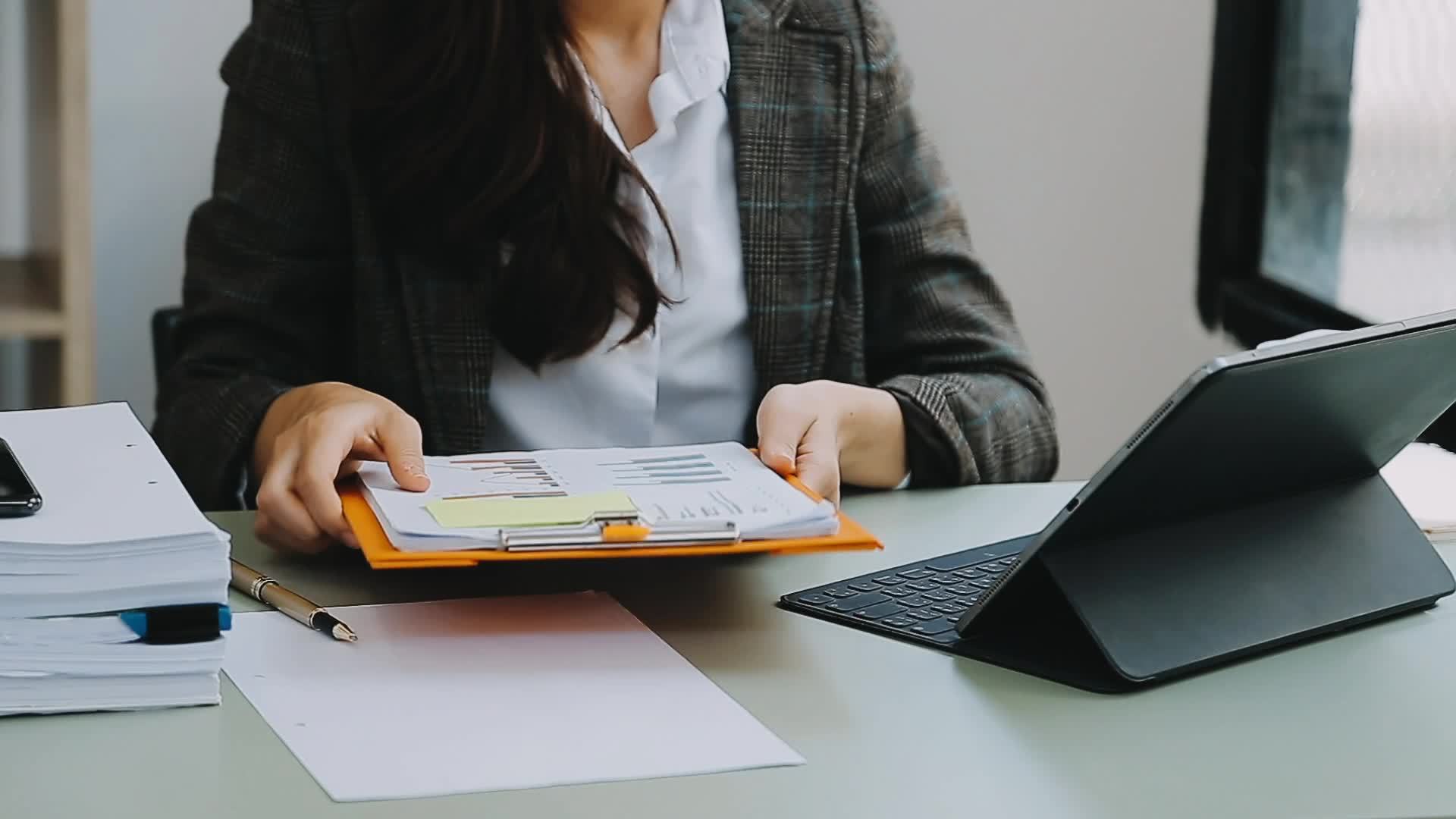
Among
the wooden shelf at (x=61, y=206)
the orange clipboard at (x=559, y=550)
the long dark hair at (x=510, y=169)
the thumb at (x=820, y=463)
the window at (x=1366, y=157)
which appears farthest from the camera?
the window at (x=1366, y=157)

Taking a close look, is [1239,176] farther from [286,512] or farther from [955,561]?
[286,512]

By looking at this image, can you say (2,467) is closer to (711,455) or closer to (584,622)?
(584,622)

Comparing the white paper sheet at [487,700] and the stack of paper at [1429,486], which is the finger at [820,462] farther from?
the stack of paper at [1429,486]

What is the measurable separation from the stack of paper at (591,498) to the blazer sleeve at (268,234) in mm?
336

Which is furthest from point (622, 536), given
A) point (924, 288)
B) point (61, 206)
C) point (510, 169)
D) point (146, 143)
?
point (146, 143)

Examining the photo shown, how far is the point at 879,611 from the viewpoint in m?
0.89

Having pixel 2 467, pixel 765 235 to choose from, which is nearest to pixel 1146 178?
pixel 765 235

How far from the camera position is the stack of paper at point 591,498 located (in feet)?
2.67

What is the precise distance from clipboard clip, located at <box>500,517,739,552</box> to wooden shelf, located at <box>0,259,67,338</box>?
3.47 feet

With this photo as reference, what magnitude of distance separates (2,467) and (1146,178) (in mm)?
1709

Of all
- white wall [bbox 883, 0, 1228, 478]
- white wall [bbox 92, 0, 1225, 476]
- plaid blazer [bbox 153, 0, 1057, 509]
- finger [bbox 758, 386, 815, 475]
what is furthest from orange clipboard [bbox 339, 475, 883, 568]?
white wall [bbox 883, 0, 1228, 478]

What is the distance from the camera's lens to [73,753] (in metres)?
0.69

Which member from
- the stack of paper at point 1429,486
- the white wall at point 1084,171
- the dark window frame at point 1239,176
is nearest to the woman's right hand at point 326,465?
the stack of paper at point 1429,486

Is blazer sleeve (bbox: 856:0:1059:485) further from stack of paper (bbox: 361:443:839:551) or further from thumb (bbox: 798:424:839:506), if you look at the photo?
stack of paper (bbox: 361:443:839:551)
